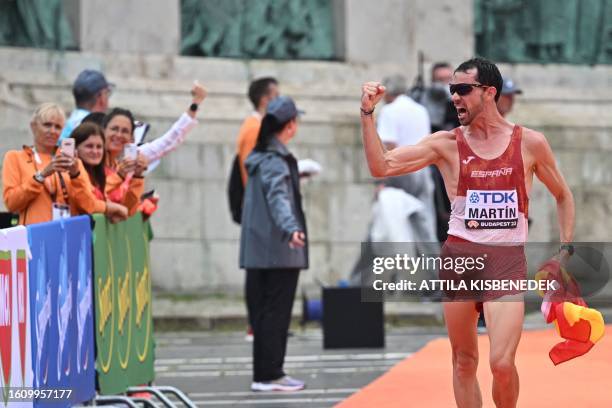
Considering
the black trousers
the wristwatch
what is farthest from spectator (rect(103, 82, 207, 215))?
the black trousers

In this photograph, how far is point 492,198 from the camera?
340 inches

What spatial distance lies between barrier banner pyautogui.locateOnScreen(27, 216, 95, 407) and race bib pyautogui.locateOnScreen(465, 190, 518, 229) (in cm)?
220

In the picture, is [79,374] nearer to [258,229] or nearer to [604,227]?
[258,229]

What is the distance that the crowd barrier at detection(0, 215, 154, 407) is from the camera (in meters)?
8.20

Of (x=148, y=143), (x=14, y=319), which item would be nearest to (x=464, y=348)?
(x=14, y=319)

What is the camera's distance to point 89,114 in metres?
11.9

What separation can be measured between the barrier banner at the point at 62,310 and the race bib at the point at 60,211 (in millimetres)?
467

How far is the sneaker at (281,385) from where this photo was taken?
12212 millimetres

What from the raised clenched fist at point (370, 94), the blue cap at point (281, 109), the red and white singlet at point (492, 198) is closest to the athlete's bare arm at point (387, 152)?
the raised clenched fist at point (370, 94)

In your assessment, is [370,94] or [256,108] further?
[256,108]

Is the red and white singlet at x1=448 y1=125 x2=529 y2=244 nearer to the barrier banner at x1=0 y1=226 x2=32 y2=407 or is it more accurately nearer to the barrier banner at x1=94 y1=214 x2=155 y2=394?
the barrier banner at x1=0 y1=226 x2=32 y2=407

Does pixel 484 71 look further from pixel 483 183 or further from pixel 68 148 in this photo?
pixel 68 148

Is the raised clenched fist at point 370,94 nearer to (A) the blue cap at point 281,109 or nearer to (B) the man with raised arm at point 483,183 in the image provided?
(B) the man with raised arm at point 483,183

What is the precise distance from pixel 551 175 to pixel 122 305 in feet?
10.6
